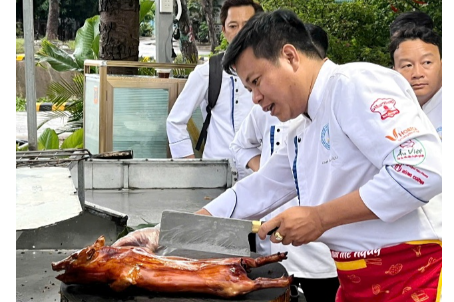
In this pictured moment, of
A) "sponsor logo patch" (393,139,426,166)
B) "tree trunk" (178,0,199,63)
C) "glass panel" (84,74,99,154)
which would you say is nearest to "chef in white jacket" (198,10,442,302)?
"sponsor logo patch" (393,139,426,166)

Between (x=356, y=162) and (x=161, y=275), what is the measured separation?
87 cm

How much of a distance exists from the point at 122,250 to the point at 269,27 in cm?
107

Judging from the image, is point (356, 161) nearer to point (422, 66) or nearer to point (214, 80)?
point (422, 66)

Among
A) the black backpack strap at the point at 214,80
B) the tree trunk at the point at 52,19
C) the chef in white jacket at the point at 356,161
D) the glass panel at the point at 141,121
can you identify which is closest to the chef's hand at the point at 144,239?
the chef in white jacket at the point at 356,161

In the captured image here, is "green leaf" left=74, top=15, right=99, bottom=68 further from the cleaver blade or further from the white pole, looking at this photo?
the cleaver blade

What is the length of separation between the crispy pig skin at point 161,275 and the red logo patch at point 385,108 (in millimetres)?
691

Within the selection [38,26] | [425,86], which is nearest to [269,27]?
[425,86]

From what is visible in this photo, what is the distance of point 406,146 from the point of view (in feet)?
7.52

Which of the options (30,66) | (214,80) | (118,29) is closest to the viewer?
(214,80)

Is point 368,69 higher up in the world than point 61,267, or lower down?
higher up

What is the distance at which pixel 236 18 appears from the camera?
5.33m

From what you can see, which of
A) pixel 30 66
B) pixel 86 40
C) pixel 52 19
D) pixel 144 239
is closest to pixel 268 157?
pixel 144 239

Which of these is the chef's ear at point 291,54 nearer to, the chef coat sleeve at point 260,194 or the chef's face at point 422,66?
the chef coat sleeve at point 260,194

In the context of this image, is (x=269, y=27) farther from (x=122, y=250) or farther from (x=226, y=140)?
(x=226, y=140)
